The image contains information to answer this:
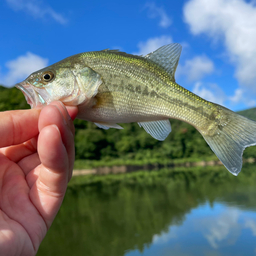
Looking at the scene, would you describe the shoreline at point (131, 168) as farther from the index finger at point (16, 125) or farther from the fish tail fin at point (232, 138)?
the fish tail fin at point (232, 138)

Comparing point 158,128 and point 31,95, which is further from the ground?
point 31,95

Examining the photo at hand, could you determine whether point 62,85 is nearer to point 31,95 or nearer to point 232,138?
point 31,95

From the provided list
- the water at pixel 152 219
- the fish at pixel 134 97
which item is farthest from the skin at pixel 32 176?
the water at pixel 152 219

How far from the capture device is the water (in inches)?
1220

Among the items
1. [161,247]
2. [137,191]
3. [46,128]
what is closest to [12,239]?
[46,128]

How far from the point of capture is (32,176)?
273cm

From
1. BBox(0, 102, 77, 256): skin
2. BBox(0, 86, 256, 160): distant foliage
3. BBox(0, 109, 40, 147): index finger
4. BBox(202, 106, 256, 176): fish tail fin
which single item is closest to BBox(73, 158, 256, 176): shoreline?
BBox(0, 86, 256, 160): distant foliage

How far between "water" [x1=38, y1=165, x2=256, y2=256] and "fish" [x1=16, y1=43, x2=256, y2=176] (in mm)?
29418

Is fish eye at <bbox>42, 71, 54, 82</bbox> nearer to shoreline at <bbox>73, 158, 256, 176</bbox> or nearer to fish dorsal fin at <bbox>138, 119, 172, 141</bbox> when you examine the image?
fish dorsal fin at <bbox>138, 119, 172, 141</bbox>

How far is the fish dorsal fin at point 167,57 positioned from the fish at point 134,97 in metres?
0.01

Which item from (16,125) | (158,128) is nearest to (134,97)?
(158,128)

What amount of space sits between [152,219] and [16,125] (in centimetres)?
3992

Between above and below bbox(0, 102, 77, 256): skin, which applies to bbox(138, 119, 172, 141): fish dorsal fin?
above

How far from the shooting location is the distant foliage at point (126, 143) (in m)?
58.6
